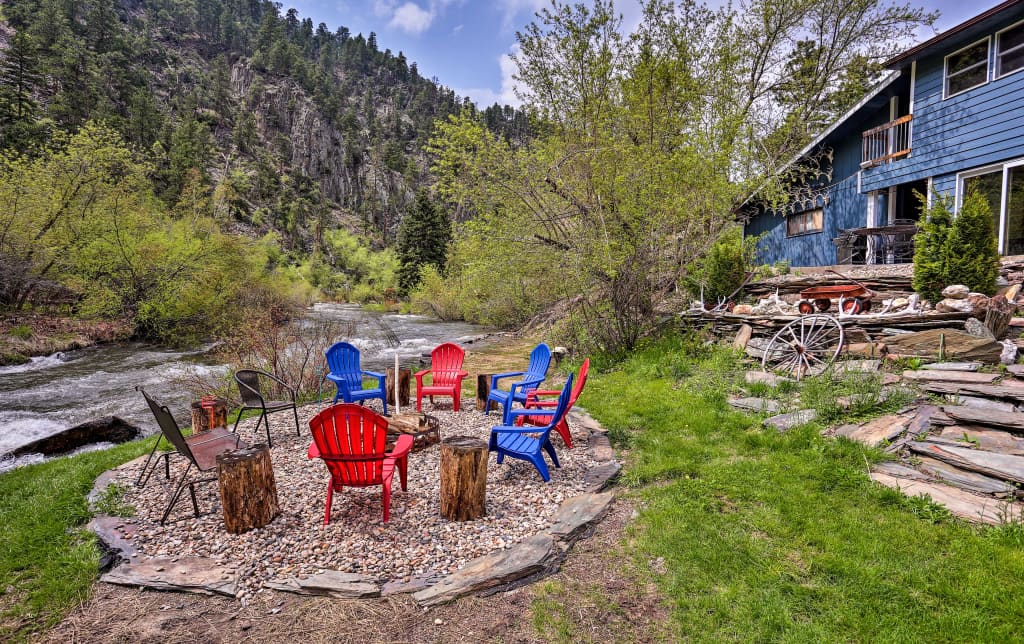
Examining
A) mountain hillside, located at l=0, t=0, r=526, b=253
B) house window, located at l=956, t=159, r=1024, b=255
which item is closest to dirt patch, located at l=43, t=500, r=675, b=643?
house window, located at l=956, t=159, r=1024, b=255

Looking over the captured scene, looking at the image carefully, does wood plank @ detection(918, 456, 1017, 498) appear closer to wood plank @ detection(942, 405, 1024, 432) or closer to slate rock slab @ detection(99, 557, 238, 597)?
wood plank @ detection(942, 405, 1024, 432)

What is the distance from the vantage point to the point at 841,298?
255 inches

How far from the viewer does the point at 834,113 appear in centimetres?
1222

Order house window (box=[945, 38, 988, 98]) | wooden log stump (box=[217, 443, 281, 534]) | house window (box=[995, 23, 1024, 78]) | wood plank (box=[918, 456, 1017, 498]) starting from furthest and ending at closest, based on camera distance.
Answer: house window (box=[945, 38, 988, 98])
house window (box=[995, 23, 1024, 78])
wooden log stump (box=[217, 443, 281, 534])
wood plank (box=[918, 456, 1017, 498])

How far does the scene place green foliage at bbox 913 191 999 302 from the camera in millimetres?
5910

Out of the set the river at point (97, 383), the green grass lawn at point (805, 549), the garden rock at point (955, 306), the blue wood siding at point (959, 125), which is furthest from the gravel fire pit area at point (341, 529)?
the blue wood siding at point (959, 125)

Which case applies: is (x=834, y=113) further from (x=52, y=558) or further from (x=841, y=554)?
(x=52, y=558)

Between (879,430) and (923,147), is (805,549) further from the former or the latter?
(923,147)

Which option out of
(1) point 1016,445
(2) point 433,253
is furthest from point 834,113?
(2) point 433,253

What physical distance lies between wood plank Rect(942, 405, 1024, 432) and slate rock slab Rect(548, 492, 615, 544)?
2845 millimetres

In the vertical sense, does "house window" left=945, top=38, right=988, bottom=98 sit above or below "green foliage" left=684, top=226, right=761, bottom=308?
above

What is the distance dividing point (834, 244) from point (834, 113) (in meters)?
3.64

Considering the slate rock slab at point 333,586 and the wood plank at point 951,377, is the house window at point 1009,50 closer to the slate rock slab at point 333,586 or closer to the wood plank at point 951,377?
the wood plank at point 951,377

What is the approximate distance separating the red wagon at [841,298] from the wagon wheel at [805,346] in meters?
0.58
